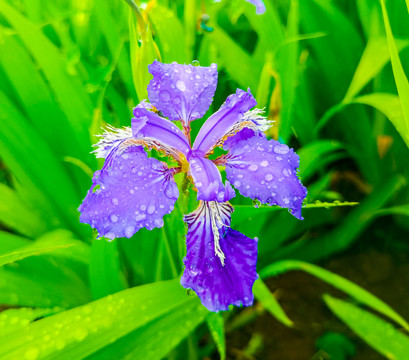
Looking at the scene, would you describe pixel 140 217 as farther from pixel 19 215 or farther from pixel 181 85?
pixel 19 215

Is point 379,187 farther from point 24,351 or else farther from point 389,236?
point 24,351

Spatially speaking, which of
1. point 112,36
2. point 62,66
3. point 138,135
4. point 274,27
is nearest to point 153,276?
point 138,135

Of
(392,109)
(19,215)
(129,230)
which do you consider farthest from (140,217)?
(392,109)

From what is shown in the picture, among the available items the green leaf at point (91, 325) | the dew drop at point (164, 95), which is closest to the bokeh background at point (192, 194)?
the green leaf at point (91, 325)

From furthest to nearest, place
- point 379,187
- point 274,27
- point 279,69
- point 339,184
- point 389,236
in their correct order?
point 339,184, point 389,236, point 379,187, point 274,27, point 279,69

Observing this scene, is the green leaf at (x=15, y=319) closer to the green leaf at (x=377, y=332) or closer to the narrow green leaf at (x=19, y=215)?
the narrow green leaf at (x=19, y=215)

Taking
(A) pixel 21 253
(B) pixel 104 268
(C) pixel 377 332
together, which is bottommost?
(C) pixel 377 332

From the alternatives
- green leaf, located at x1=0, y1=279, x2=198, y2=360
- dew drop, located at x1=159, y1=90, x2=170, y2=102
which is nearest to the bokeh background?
green leaf, located at x1=0, y1=279, x2=198, y2=360
